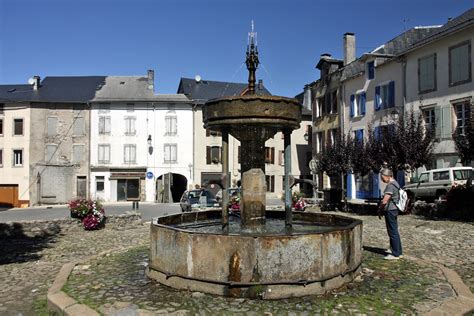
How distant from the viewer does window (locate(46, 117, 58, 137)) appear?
40656 mm

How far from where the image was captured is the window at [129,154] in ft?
134

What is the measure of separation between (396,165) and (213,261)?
17.8 m

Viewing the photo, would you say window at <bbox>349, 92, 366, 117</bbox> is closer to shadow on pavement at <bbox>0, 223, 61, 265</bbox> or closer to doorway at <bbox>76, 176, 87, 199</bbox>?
shadow on pavement at <bbox>0, 223, 61, 265</bbox>

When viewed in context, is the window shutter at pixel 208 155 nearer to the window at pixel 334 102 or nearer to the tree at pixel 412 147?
the window at pixel 334 102

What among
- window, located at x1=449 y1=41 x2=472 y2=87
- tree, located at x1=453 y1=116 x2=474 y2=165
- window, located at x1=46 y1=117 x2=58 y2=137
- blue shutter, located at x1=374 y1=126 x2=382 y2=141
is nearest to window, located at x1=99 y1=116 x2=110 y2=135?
window, located at x1=46 y1=117 x2=58 y2=137

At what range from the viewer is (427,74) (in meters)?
24.6

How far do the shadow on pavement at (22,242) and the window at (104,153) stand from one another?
27.5 metres

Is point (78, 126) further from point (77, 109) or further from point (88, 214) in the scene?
point (88, 214)

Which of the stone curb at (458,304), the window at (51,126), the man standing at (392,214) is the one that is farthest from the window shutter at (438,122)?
the window at (51,126)

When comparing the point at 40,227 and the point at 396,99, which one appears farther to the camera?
the point at 396,99

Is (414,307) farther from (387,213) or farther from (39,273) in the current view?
(39,273)

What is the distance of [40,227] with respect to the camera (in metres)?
13.7

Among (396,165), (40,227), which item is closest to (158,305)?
(40,227)

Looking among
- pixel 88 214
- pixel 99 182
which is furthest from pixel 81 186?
pixel 88 214
